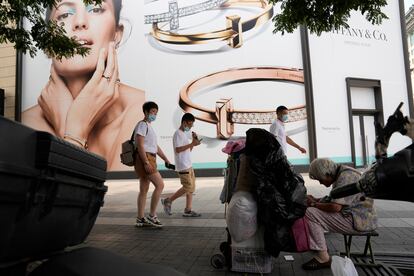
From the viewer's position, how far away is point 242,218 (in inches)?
144

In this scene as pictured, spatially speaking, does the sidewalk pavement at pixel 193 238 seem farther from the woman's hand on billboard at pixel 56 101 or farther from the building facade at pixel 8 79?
the building facade at pixel 8 79

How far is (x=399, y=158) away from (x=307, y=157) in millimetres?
15267

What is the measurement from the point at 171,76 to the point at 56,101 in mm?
5987

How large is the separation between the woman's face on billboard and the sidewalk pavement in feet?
38.6

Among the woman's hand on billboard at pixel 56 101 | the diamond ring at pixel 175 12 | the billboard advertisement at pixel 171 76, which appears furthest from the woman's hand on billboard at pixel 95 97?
the diamond ring at pixel 175 12

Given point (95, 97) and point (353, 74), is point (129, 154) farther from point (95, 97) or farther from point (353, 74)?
point (353, 74)

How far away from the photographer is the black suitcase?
51.8 inches

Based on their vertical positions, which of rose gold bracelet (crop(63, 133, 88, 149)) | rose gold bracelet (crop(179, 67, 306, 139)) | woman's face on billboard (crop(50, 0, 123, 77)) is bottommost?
rose gold bracelet (crop(63, 133, 88, 149))

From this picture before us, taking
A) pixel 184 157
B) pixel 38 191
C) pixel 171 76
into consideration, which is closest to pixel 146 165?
pixel 184 157

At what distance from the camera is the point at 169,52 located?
17.8 metres

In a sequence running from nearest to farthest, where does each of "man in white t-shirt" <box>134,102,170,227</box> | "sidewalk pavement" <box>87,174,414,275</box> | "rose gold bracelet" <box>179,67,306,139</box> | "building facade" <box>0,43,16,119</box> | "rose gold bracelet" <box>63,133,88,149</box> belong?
"sidewalk pavement" <box>87,174,414,275</box>
"man in white t-shirt" <box>134,102,170,227</box>
"rose gold bracelet" <box>179,67,306,139</box>
"rose gold bracelet" <box>63,133,88,149</box>
"building facade" <box>0,43,16,119</box>

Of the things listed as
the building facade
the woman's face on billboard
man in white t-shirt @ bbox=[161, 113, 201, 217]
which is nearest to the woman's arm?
man in white t-shirt @ bbox=[161, 113, 201, 217]

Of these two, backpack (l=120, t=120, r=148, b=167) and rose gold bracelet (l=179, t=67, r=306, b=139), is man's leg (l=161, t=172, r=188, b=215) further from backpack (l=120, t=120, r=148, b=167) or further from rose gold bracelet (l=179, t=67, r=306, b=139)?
rose gold bracelet (l=179, t=67, r=306, b=139)

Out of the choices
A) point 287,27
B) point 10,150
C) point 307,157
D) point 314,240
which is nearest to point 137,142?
point 287,27
